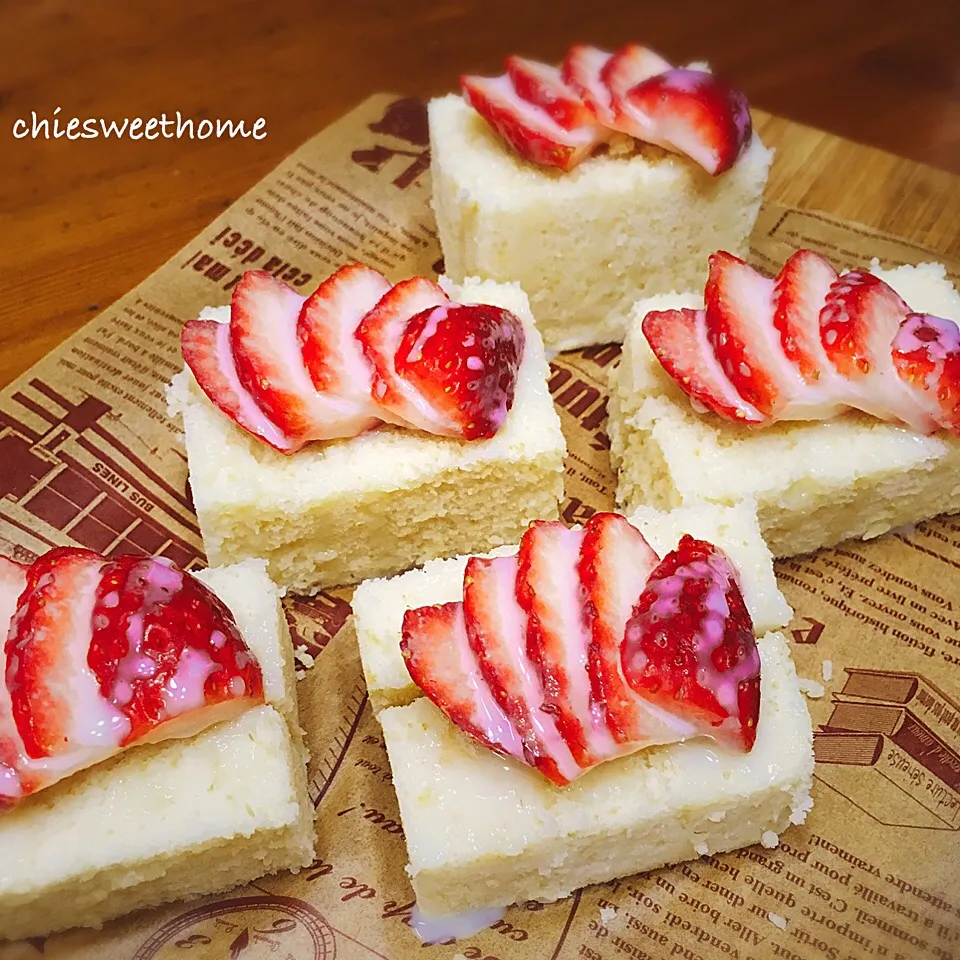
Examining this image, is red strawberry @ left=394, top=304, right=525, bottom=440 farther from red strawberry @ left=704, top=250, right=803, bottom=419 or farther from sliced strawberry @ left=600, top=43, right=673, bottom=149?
sliced strawberry @ left=600, top=43, right=673, bottom=149

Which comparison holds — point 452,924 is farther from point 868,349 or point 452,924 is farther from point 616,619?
point 868,349

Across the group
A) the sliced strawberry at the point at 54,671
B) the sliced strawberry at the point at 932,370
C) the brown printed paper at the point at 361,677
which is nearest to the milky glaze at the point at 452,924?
the brown printed paper at the point at 361,677

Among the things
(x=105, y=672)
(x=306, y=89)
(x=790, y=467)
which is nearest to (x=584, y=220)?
(x=790, y=467)

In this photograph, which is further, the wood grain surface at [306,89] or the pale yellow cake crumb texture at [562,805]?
the wood grain surface at [306,89]

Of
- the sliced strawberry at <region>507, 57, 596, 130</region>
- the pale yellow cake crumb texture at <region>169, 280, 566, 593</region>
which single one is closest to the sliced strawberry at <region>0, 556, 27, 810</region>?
the pale yellow cake crumb texture at <region>169, 280, 566, 593</region>

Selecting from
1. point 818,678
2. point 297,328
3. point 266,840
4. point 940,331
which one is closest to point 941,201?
point 940,331

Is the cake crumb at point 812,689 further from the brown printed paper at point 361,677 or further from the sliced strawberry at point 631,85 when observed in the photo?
the sliced strawberry at point 631,85

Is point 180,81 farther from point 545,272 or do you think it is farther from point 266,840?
point 266,840
